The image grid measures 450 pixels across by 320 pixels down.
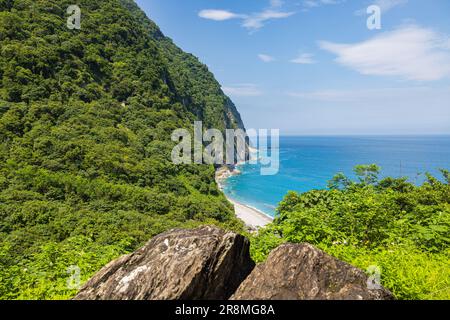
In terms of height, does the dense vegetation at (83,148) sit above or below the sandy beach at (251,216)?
above

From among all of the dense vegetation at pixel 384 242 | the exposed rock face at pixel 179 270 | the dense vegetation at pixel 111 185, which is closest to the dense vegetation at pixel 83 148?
the dense vegetation at pixel 111 185

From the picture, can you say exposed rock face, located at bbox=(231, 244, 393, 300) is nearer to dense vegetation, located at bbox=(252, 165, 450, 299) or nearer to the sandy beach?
dense vegetation, located at bbox=(252, 165, 450, 299)

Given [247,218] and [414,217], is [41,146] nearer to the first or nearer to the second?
[247,218]

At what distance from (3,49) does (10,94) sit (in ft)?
27.4

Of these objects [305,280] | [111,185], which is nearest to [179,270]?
A: [305,280]

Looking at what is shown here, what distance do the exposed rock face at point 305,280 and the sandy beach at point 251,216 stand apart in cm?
4847

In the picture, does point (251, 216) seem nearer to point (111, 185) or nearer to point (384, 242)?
point (111, 185)

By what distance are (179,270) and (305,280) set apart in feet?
5.56

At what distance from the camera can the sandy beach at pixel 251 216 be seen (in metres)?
53.7

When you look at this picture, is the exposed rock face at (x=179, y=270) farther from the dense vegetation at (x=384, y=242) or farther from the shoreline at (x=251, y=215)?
the shoreline at (x=251, y=215)

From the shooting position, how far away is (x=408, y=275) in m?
4.79

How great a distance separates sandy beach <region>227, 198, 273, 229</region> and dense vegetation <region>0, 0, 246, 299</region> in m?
5.04
